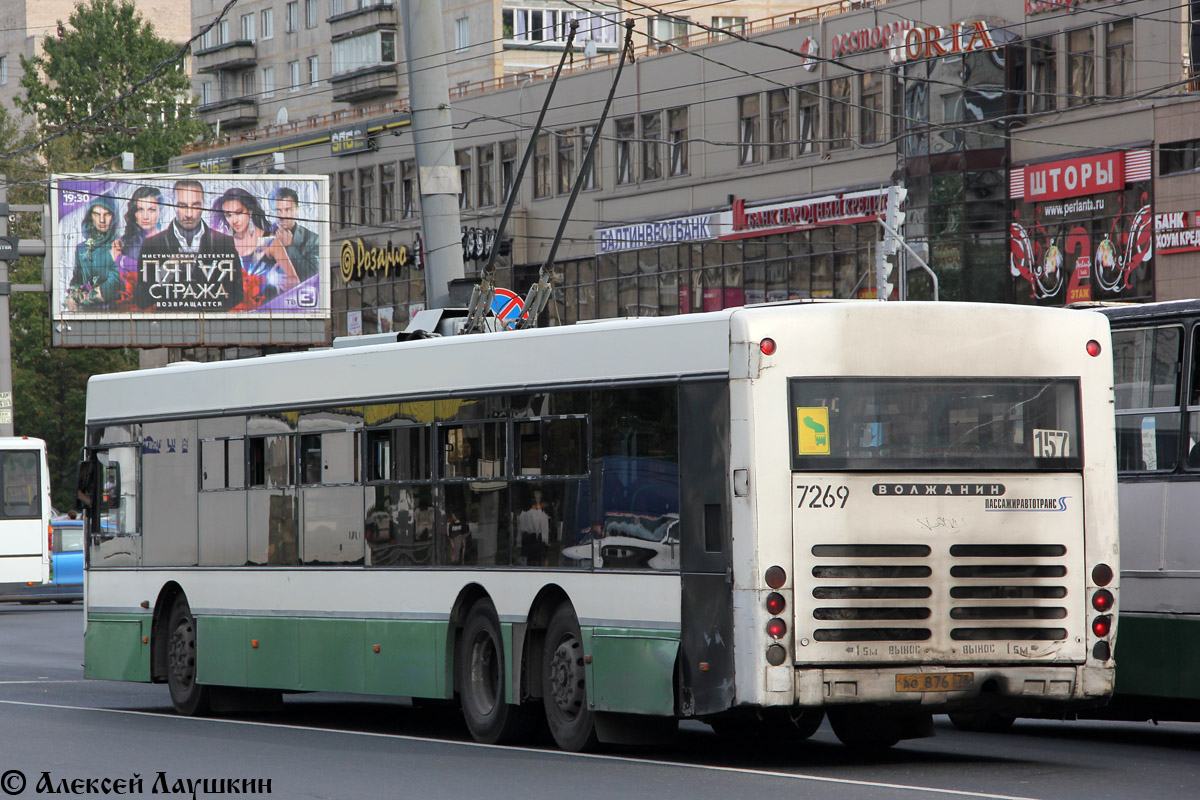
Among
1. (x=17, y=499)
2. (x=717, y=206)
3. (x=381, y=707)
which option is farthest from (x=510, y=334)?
(x=717, y=206)

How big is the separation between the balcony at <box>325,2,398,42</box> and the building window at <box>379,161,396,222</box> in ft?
45.3

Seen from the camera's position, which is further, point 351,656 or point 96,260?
point 96,260

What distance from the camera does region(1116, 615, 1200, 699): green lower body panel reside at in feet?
41.6

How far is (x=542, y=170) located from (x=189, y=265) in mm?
10590

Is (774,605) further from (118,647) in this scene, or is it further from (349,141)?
(349,141)

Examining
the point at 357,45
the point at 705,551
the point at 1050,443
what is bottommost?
the point at 705,551

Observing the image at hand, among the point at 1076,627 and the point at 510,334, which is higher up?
the point at 510,334

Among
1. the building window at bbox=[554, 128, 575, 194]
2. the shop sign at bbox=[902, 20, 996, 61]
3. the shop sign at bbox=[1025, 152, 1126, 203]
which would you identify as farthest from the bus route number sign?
the building window at bbox=[554, 128, 575, 194]

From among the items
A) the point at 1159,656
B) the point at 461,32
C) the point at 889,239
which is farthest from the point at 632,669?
the point at 461,32

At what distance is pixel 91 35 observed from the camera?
91.7 meters

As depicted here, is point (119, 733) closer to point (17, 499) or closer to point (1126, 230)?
point (17, 499)

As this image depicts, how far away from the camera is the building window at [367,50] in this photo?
77.3 m

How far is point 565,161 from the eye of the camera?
2231 inches

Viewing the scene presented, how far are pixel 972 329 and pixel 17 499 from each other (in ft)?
86.7
